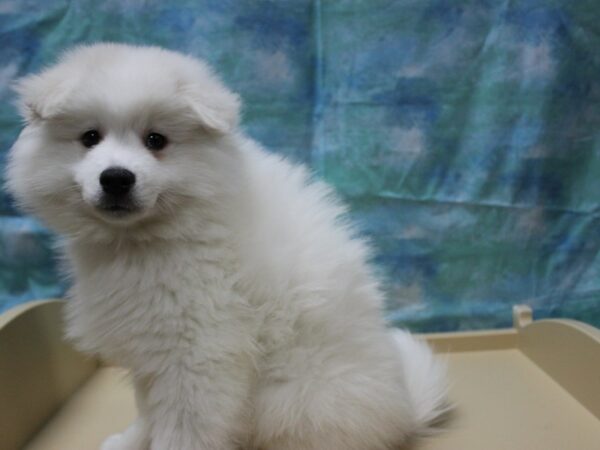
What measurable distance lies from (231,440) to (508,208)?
1.54 metres

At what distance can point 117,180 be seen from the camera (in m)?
1.31

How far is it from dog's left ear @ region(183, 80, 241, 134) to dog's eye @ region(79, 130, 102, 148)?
222 millimetres

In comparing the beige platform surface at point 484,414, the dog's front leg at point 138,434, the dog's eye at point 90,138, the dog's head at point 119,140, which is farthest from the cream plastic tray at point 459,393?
the dog's eye at point 90,138

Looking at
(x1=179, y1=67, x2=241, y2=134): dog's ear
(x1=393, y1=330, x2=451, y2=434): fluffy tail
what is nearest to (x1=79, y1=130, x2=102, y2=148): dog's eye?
(x1=179, y1=67, x2=241, y2=134): dog's ear

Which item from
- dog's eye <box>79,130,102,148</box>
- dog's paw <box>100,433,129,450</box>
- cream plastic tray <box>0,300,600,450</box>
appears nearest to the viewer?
dog's eye <box>79,130,102,148</box>

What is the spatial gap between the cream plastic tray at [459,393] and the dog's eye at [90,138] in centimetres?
66

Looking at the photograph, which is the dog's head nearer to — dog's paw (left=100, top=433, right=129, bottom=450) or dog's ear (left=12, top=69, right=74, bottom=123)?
dog's ear (left=12, top=69, right=74, bottom=123)

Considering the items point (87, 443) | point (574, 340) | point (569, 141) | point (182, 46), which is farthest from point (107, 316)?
point (569, 141)

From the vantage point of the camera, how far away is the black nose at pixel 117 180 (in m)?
1.30

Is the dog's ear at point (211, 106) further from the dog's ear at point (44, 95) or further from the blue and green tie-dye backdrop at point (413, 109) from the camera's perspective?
the blue and green tie-dye backdrop at point (413, 109)

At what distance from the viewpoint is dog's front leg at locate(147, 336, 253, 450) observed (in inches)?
55.1

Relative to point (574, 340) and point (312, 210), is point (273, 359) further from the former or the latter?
point (574, 340)

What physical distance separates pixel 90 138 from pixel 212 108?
0.29 metres

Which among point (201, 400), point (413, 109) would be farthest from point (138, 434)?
point (413, 109)
